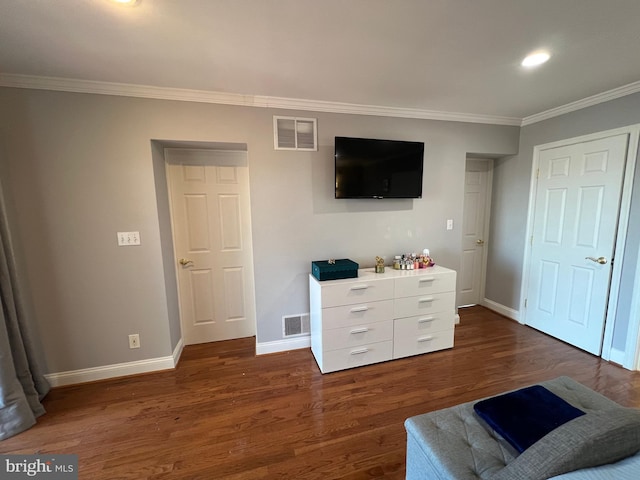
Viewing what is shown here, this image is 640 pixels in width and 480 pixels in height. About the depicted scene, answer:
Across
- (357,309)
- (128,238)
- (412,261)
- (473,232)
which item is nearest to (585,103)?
(473,232)

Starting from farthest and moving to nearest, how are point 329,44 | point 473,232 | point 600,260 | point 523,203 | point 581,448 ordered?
point 473,232 → point 523,203 → point 600,260 → point 329,44 → point 581,448

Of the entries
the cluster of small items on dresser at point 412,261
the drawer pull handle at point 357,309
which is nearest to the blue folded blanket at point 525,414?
the drawer pull handle at point 357,309

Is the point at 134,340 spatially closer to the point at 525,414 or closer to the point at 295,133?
the point at 295,133

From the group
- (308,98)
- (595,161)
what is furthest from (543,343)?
(308,98)

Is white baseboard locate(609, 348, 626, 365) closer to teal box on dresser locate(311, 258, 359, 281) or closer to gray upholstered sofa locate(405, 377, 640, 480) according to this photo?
gray upholstered sofa locate(405, 377, 640, 480)

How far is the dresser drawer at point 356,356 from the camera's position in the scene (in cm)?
227

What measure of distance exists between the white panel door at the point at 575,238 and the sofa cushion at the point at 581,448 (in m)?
2.27

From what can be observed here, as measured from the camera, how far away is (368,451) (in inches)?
60.6

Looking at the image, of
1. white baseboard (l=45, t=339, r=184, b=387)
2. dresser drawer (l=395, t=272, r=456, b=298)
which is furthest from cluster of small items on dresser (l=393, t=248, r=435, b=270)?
white baseboard (l=45, t=339, r=184, b=387)

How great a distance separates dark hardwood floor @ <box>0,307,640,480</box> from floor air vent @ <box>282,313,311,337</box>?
7.7 inches

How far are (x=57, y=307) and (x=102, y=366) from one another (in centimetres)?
61

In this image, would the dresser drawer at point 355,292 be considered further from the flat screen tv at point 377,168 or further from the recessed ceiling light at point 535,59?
the recessed ceiling light at point 535,59

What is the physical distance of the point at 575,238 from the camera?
2.60 meters

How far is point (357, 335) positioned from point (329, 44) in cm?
219
